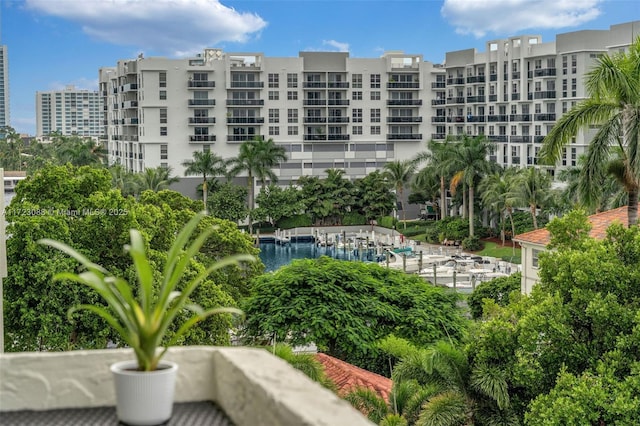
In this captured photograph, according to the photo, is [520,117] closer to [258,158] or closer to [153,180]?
[258,158]

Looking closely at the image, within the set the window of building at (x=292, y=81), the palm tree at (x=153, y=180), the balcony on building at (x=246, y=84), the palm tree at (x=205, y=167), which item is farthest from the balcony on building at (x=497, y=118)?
the palm tree at (x=153, y=180)

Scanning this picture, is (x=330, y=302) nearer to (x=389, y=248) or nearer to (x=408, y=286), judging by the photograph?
(x=408, y=286)

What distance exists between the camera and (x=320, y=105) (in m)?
71.6

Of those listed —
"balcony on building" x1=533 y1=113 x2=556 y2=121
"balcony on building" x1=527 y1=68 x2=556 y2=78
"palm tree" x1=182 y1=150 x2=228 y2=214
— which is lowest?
"palm tree" x1=182 y1=150 x2=228 y2=214

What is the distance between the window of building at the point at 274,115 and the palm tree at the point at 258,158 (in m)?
4.03

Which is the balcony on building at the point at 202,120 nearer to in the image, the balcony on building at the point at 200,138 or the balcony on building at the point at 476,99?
the balcony on building at the point at 200,138

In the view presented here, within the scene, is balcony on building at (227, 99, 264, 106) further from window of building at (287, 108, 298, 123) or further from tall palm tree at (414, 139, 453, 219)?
tall palm tree at (414, 139, 453, 219)

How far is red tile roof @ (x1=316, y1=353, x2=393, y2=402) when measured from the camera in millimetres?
17391

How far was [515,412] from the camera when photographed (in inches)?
570

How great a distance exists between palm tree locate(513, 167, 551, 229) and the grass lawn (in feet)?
7.37

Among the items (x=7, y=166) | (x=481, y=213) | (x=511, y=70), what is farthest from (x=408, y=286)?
(x=7, y=166)

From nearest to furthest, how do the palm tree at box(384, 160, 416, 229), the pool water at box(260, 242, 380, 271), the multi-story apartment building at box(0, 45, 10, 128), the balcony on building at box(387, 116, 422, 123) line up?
the multi-story apartment building at box(0, 45, 10, 128), the pool water at box(260, 242, 380, 271), the palm tree at box(384, 160, 416, 229), the balcony on building at box(387, 116, 422, 123)

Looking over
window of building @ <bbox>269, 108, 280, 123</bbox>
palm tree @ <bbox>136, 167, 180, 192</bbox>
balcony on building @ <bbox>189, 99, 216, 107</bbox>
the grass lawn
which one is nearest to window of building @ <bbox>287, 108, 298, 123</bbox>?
window of building @ <bbox>269, 108, 280, 123</bbox>

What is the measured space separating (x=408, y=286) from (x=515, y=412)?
12.3 m
